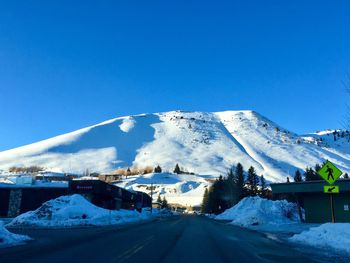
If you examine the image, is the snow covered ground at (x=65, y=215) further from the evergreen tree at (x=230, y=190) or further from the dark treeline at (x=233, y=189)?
the dark treeline at (x=233, y=189)

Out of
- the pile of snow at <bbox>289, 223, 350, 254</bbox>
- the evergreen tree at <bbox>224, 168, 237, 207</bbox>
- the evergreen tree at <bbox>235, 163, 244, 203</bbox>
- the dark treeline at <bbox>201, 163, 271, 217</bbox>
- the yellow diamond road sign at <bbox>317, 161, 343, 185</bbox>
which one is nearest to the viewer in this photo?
the pile of snow at <bbox>289, 223, 350, 254</bbox>

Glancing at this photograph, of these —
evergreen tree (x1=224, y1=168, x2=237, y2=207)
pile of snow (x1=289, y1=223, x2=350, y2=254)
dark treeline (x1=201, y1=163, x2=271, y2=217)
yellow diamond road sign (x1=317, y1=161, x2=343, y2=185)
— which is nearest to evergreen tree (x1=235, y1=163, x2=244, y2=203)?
dark treeline (x1=201, y1=163, x2=271, y2=217)

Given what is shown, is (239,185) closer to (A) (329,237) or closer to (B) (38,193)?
(B) (38,193)

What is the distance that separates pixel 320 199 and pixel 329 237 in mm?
27287

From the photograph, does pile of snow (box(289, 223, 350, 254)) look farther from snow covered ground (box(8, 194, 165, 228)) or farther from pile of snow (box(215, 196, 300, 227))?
pile of snow (box(215, 196, 300, 227))

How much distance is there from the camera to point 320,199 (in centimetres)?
4631

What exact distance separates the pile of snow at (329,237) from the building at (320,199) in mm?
19772

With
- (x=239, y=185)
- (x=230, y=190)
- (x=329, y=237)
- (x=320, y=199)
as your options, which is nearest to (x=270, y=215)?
(x=320, y=199)

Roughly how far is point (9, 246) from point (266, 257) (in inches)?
399

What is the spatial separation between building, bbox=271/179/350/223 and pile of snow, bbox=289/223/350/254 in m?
19.8

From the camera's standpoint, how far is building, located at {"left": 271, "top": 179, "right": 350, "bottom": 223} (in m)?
42.5

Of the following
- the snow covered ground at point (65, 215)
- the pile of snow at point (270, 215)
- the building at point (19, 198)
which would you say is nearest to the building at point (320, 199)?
the pile of snow at point (270, 215)

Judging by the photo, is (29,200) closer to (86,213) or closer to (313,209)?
(86,213)

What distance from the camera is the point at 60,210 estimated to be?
4606 cm
